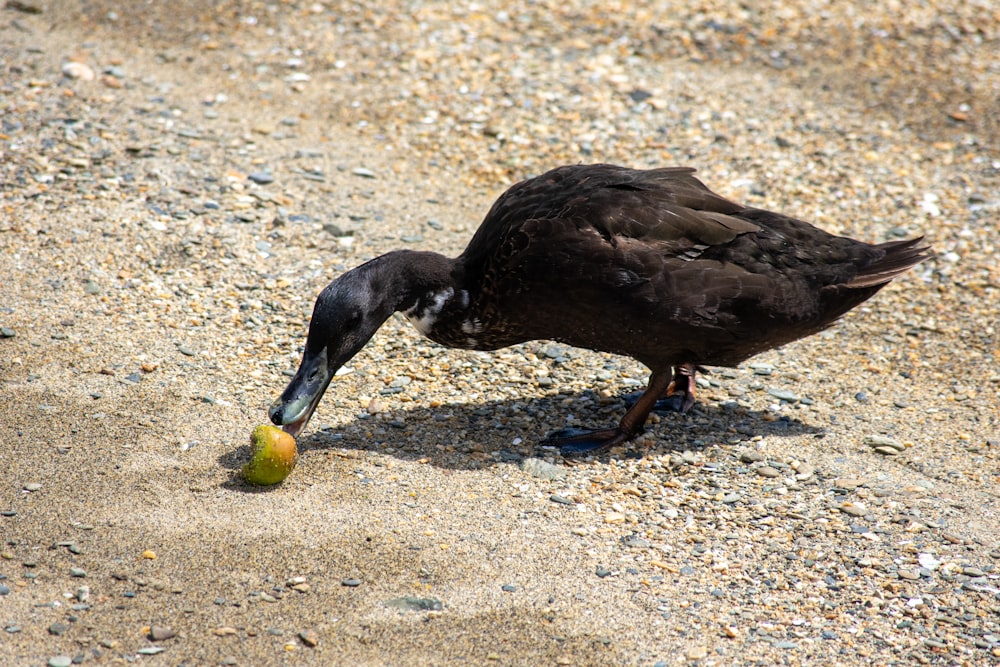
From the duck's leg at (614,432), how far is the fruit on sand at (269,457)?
1483mm

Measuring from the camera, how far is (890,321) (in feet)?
24.0

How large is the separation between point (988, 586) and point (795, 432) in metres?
1.50

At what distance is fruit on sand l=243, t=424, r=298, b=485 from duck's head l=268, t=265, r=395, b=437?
Result: 0.30 ft

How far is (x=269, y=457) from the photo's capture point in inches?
198

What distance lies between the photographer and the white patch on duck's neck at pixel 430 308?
577 cm

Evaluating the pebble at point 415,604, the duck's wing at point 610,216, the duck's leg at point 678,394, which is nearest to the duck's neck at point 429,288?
the duck's wing at point 610,216

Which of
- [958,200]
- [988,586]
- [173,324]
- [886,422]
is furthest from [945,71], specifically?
[173,324]

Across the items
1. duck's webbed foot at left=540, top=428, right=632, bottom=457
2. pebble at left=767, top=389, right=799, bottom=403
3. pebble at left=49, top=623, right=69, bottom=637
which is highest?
pebble at left=767, top=389, right=799, bottom=403

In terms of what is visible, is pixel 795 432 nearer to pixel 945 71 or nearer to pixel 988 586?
pixel 988 586

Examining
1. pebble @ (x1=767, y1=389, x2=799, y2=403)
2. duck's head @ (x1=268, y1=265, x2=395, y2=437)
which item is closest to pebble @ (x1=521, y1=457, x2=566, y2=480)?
duck's head @ (x1=268, y1=265, x2=395, y2=437)

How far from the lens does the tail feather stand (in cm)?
591

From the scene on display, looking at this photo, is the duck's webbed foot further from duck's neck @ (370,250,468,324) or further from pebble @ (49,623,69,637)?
pebble @ (49,623,69,637)

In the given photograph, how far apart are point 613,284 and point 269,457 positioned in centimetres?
198

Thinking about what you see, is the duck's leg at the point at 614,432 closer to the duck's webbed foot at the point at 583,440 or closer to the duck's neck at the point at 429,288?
the duck's webbed foot at the point at 583,440
